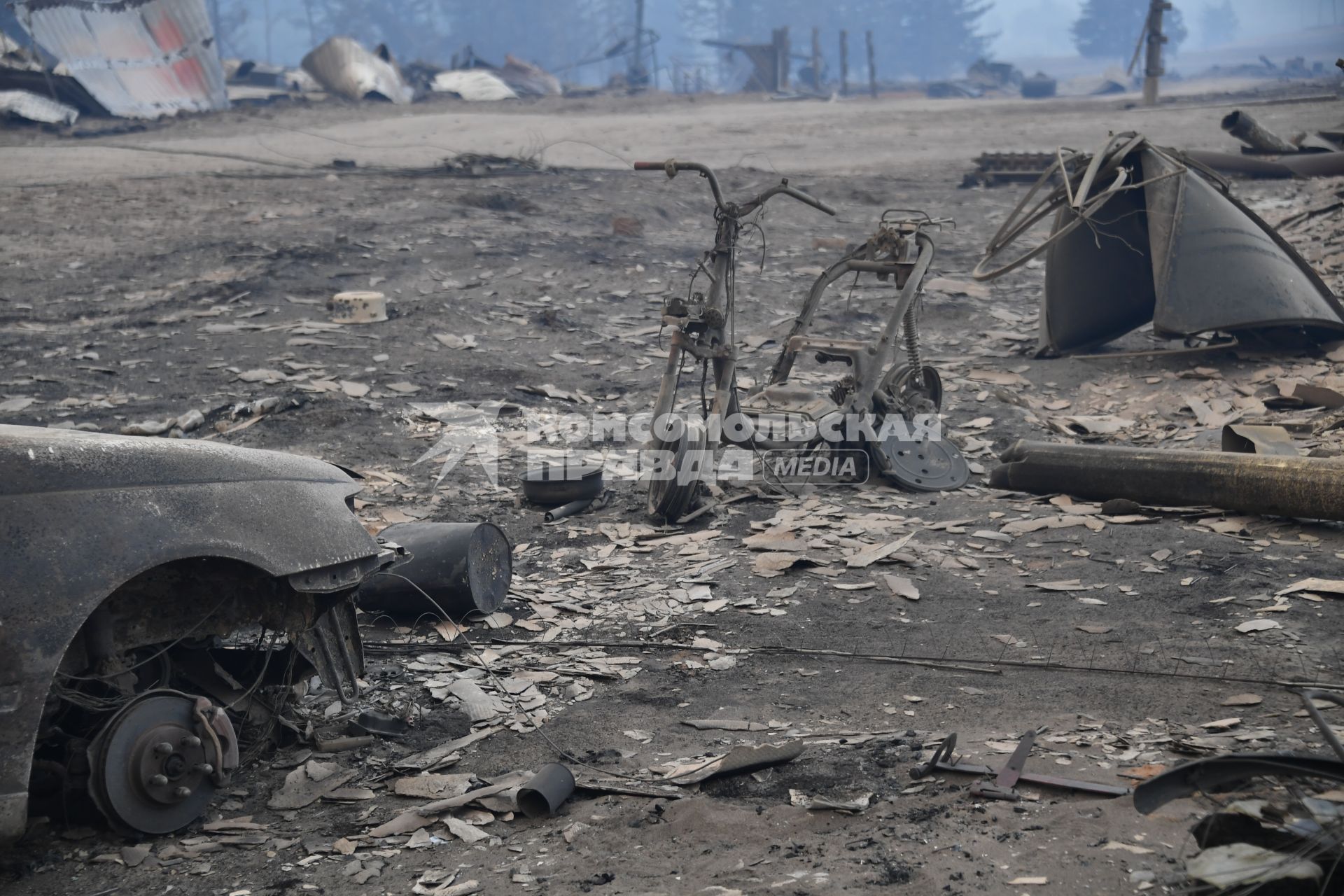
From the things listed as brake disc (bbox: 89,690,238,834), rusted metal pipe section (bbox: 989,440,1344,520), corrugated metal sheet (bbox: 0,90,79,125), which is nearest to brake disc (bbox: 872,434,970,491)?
rusted metal pipe section (bbox: 989,440,1344,520)

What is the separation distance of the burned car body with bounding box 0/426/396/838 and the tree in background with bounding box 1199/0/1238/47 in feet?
531

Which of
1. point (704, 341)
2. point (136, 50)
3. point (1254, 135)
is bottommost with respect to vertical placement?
point (704, 341)

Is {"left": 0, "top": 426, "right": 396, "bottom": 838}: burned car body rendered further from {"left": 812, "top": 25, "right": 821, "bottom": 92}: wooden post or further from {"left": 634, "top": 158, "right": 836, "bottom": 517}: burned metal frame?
{"left": 812, "top": 25, "right": 821, "bottom": 92}: wooden post

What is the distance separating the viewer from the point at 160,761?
3393mm

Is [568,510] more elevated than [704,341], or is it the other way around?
[704,341]

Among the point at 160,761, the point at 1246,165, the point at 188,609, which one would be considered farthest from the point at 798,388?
the point at 1246,165

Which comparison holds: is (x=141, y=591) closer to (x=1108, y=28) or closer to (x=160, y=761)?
(x=160, y=761)

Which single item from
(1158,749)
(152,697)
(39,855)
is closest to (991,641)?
(1158,749)

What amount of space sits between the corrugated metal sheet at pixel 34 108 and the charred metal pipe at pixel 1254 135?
24.6 metres

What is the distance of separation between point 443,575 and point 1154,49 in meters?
30.8

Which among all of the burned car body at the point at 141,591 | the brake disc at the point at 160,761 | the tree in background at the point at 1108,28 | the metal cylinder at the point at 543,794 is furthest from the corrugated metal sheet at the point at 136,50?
the tree in background at the point at 1108,28

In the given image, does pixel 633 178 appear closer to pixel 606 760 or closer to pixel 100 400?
pixel 100 400

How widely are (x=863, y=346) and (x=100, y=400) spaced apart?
20.9 ft

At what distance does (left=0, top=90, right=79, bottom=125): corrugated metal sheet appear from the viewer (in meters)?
24.6
